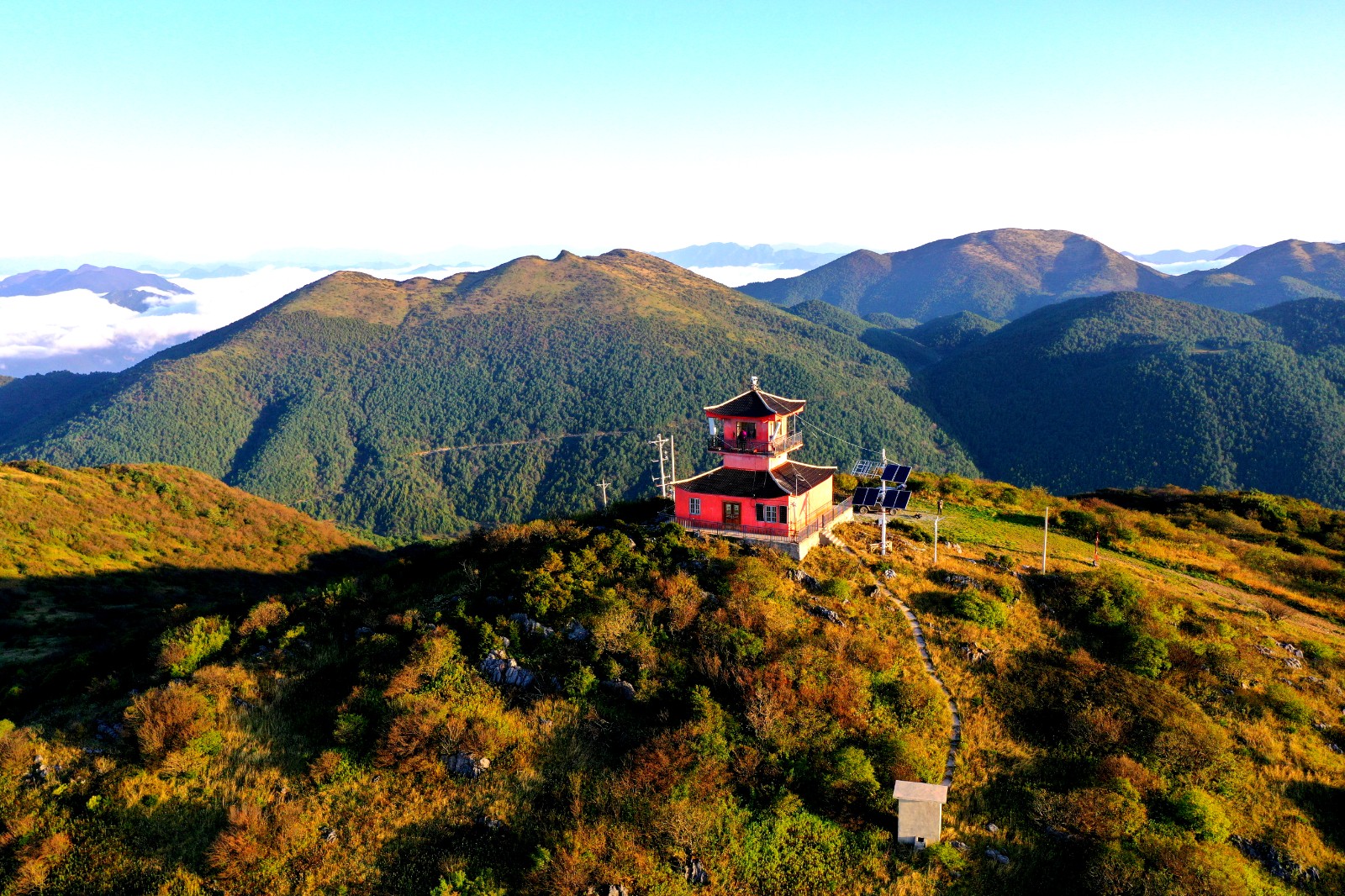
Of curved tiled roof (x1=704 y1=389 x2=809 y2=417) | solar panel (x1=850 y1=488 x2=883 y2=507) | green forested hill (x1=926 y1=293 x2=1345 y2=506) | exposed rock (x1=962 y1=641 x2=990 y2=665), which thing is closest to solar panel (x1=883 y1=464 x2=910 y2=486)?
solar panel (x1=850 y1=488 x2=883 y2=507)

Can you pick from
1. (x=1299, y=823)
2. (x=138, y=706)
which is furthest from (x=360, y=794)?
(x=1299, y=823)

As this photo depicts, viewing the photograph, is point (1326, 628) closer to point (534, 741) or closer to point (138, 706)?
point (534, 741)

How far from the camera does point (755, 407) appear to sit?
1628 inches

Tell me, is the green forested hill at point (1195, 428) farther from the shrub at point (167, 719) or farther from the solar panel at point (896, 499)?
the shrub at point (167, 719)

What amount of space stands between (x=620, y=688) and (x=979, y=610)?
17.4m

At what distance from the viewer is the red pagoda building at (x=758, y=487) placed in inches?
1524

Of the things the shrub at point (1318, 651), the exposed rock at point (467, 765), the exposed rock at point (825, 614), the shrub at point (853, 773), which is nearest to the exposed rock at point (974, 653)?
the exposed rock at point (825, 614)

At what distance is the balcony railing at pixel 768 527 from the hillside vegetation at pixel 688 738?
4.79 feet

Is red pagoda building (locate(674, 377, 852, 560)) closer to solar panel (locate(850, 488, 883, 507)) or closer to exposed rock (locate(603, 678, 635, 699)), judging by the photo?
solar panel (locate(850, 488, 883, 507))

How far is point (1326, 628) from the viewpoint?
38.5m

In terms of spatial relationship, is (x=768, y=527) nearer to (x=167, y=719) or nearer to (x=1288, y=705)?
(x=1288, y=705)

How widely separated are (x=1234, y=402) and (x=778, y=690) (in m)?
182

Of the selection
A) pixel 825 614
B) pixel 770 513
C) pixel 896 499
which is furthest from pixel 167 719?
pixel 896 499

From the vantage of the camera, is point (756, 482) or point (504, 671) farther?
point (756, 482)
